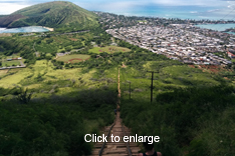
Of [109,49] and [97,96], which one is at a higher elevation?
[109,49]

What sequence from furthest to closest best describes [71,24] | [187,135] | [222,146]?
[71,24] → [187,135] → [222,146]

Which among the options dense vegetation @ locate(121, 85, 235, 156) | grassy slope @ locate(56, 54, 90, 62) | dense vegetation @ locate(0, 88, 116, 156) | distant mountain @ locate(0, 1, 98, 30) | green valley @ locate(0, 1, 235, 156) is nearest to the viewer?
dense vegetation @ locate(0, 88, 116, 156)

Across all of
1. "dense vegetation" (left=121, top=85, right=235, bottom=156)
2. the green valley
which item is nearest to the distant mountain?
the green valley

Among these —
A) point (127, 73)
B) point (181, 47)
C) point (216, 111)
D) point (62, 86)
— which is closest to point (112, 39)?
point (181, 47)

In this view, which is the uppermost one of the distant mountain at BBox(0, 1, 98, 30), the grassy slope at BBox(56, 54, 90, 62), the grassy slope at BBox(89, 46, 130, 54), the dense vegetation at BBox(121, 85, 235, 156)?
the distant mountain at BBox(0, 1, 98, 30)

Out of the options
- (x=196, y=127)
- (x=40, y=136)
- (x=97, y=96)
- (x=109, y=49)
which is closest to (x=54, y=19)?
(x=109, y=49)

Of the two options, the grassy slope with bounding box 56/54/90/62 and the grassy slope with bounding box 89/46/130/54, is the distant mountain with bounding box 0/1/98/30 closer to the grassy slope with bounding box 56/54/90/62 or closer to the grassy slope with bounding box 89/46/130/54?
the grassy slope with bounding box 89/46/130/54

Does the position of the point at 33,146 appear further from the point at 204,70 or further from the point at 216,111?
the point at 204,70

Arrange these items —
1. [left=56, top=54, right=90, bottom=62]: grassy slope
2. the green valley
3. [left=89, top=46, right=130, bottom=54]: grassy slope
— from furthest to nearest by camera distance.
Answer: [left=89, top=46, right=130, bottom=54]: grassy slope
[left=56, top=54, right=90, bottom=62]: grassy slope
the green valley

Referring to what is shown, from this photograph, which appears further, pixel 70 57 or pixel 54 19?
pixel 54 19

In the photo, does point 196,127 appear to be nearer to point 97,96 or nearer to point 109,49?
point 97,96

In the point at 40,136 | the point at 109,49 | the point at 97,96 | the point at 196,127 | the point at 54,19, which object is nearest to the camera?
the point at 40,136
